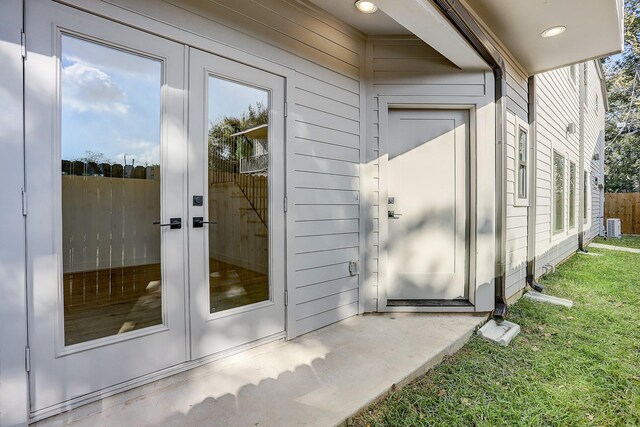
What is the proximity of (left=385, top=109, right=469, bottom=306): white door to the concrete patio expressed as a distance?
1.90 feet

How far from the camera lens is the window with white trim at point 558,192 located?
217 inches

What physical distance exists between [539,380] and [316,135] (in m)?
2.42

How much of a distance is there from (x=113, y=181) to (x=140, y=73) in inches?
25.8

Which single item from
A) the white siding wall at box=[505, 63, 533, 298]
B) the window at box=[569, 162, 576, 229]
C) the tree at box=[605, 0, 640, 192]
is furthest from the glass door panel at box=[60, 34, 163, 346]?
the tree at box=[605, 0, 640, 192]

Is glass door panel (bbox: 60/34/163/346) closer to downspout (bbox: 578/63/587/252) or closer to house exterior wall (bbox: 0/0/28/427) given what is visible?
house exterior wall (bbox: 0/0/28/427)

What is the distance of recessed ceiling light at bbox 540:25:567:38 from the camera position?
2924 mm

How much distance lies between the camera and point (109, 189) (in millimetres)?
1862

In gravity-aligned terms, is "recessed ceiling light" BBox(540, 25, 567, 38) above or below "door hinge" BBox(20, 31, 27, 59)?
above

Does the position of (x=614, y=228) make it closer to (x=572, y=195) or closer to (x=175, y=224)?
(x=572, y=195)

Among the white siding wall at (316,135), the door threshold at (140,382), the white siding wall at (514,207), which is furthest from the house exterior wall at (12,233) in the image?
the white siding wall at (514,207)

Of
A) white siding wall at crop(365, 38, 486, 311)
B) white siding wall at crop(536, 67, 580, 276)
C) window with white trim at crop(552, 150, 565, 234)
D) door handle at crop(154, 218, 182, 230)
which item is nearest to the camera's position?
door handle at crop(154, 218, 182, 230)

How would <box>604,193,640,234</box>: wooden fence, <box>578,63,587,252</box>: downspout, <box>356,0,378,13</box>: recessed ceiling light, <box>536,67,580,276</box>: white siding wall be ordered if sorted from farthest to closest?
<box>604,193,640,234</box>: wooden fence < <box>578,63,587,252</box>: downspout < <box>536,67,580,276</box>: white siding wall < <box>356,0,378,13</box>: recessed ceiling light

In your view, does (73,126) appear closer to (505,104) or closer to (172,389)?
(172,389)

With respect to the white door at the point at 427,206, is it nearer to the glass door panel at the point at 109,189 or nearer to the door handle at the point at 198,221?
the door handle at the point at 198,221
